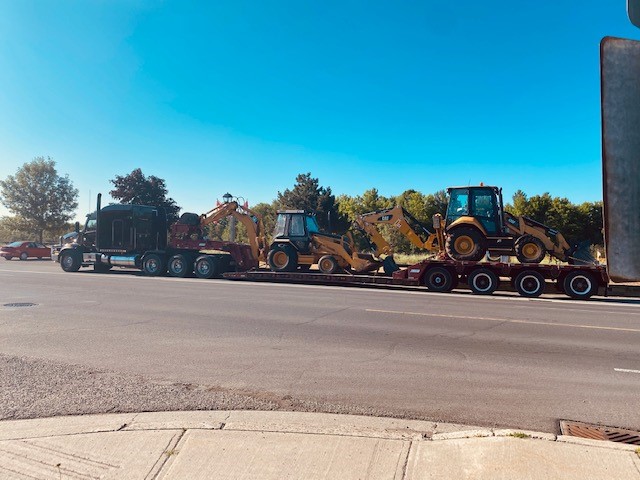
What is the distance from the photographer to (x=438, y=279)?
16.0 metres

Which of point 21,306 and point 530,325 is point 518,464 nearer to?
point 530,325

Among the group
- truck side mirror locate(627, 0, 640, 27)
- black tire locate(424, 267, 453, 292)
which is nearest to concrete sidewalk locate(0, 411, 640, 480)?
truck side mirror locate(627, 0, 640, 27)

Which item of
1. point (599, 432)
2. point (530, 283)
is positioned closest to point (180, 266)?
point (530, 283)

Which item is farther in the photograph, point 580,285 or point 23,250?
point 23,250

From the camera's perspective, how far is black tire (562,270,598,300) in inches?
570

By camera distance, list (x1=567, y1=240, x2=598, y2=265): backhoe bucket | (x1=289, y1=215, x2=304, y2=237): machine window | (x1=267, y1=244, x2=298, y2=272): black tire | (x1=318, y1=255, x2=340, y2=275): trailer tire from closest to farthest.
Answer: (x1=567, y1=240, x2=598, y2=265): backhoe bucket < (x1=318, y1=255, x2=340, y2=275): trailer tire < (x1=267, y1=244, x2=298, y2=272): black tire < (x1=289, y1=215, x2=304, y2=237): machine window

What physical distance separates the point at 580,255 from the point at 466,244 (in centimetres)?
394

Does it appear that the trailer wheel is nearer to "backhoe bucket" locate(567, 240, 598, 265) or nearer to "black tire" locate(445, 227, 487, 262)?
"black tire" locate(445, 227, 487, 262)

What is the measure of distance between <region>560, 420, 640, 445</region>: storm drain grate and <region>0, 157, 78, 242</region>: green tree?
2102 inches

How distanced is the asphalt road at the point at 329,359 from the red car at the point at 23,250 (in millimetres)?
26459

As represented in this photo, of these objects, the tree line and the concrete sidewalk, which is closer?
the concrete sidewalk

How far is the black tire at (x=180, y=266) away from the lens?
67.7 ft

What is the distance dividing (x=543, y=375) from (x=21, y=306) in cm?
1133

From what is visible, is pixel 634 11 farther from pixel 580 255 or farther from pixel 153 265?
pixel 153 265
